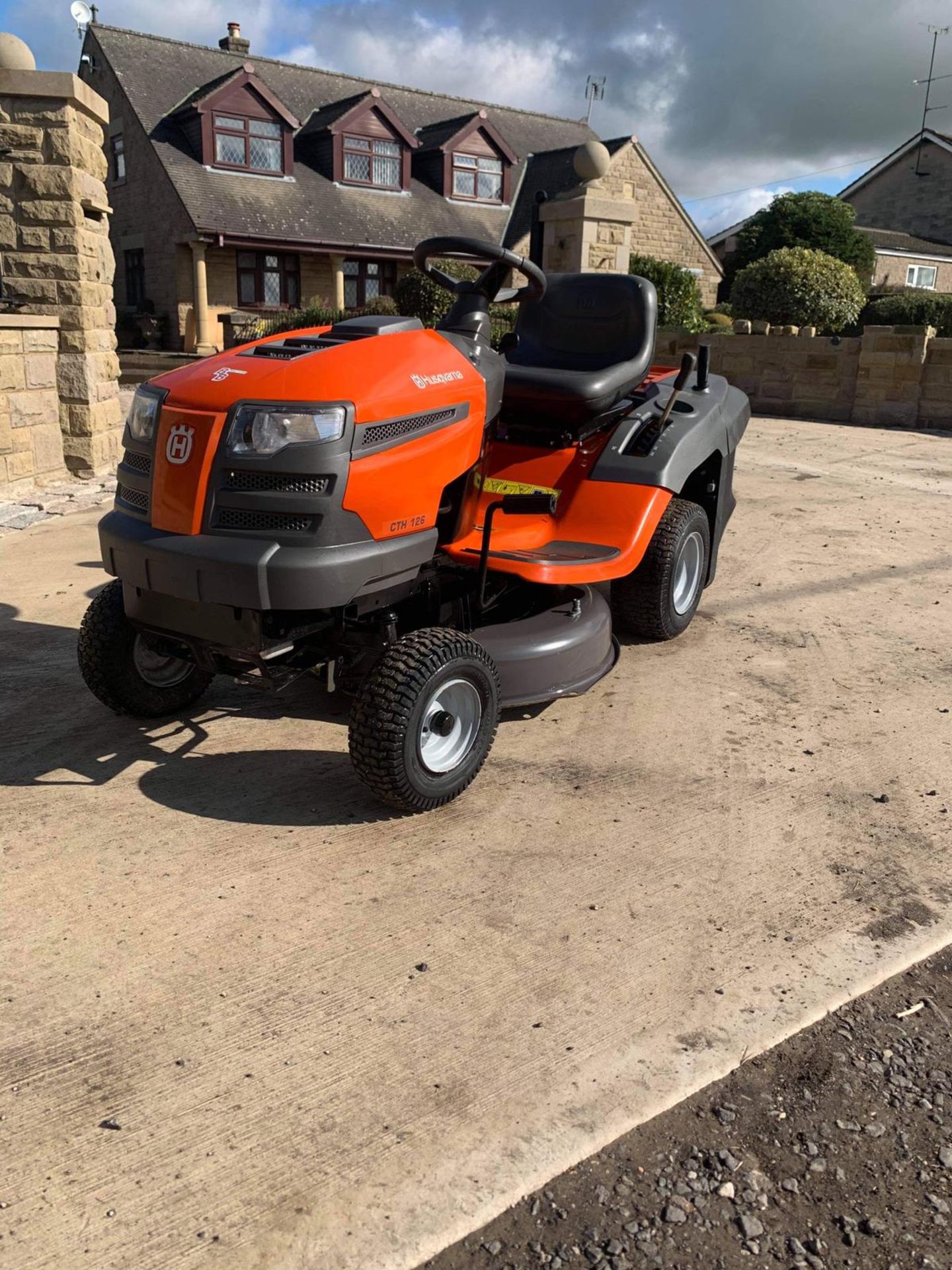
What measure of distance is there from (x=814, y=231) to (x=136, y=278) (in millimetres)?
18949

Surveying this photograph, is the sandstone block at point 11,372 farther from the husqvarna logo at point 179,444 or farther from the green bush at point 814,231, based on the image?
the green bush at point 814,231

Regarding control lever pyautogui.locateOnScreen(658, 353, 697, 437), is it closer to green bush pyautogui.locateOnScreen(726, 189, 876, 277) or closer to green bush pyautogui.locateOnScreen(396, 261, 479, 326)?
green bush pyautogui.locateOnScreen(396, 261, 479, 326)

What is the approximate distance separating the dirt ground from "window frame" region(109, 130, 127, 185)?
25.7 metres

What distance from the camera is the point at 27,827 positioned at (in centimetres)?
282

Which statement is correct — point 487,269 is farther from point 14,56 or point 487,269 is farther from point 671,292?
point 671,292

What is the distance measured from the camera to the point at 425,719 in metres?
2.83

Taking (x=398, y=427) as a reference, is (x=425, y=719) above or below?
below

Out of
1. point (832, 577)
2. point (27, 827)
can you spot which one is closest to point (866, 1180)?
point (27, 827)

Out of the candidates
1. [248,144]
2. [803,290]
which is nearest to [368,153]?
[248,144]

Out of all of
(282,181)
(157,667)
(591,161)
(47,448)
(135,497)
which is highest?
(282,181)

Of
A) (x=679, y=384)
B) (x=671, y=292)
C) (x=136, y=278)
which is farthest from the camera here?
(x=136, y=278)

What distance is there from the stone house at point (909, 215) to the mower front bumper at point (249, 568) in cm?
3370

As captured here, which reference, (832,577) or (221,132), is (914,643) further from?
(221,132)

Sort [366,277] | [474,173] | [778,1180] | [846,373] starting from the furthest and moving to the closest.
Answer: [474,173], [366,277], [846,373], [778,1180]
